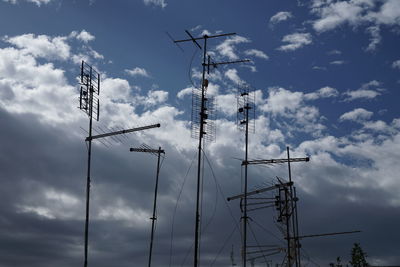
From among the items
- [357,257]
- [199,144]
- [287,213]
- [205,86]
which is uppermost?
[205,86]

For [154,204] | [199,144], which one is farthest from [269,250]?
[199,144]

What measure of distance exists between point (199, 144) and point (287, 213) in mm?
21881

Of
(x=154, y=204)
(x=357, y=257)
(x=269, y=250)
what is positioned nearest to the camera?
(x=154, y=204)

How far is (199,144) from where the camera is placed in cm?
3616

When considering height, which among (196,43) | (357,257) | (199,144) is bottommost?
(357,257)

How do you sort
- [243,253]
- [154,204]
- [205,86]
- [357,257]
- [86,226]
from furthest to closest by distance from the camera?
[357,257] < [154,204] < [243,253] < [205,86] < [86,226]

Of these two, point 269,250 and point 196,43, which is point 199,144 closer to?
point 196,43

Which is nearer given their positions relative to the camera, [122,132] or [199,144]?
[199,144]

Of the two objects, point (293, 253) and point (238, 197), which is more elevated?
point (238, 197)

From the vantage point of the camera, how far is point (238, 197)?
50469 mm

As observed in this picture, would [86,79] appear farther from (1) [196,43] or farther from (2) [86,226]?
(2) [86,226]

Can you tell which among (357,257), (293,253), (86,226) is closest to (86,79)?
(86,226)

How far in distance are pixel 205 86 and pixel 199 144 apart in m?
5.46

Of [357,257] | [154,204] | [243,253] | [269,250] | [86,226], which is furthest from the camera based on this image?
[357,257]
